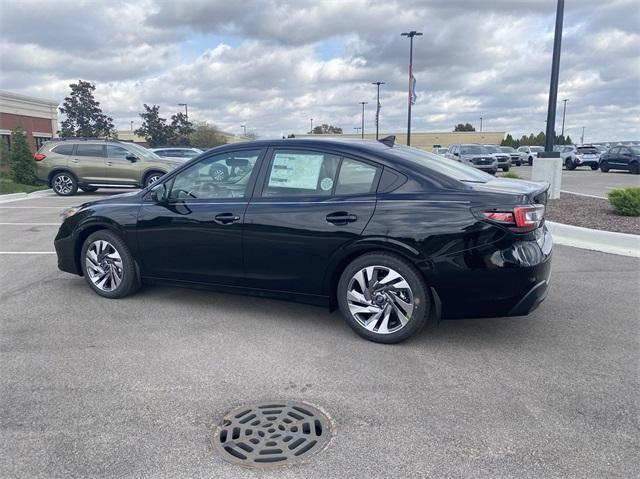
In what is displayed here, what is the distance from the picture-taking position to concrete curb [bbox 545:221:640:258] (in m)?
7.59

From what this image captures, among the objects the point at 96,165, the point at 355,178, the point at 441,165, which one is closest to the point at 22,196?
the point at 96,165

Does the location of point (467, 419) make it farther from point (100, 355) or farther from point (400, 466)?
point (100, 355)

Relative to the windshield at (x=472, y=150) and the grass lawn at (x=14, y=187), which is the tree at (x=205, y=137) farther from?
the grass lawn at (x=14, y=187)

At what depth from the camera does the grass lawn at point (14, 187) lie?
1736 cm

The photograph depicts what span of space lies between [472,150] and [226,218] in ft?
90.1

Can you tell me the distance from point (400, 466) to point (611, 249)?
21.1 ft

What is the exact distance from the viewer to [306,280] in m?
4.45

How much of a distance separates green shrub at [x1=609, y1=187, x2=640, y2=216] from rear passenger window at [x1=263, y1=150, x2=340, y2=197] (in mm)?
7170

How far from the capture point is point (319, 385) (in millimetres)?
3553

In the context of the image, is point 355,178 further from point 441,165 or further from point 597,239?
point 597,239

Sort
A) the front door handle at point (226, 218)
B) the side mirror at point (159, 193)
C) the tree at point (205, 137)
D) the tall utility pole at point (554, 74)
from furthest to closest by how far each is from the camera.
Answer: the tree at point (205, 137) → the tall utility pole at point (554, 74) → the side mirror at point (159, 193) → the front door handle at point (226, 218)

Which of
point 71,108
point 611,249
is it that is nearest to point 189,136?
point 71,108

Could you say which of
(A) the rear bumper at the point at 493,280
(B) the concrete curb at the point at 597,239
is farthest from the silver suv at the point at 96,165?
(A) the rear bumper at the point at 493,280

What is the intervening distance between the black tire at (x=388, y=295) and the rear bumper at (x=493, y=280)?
0.12 m
